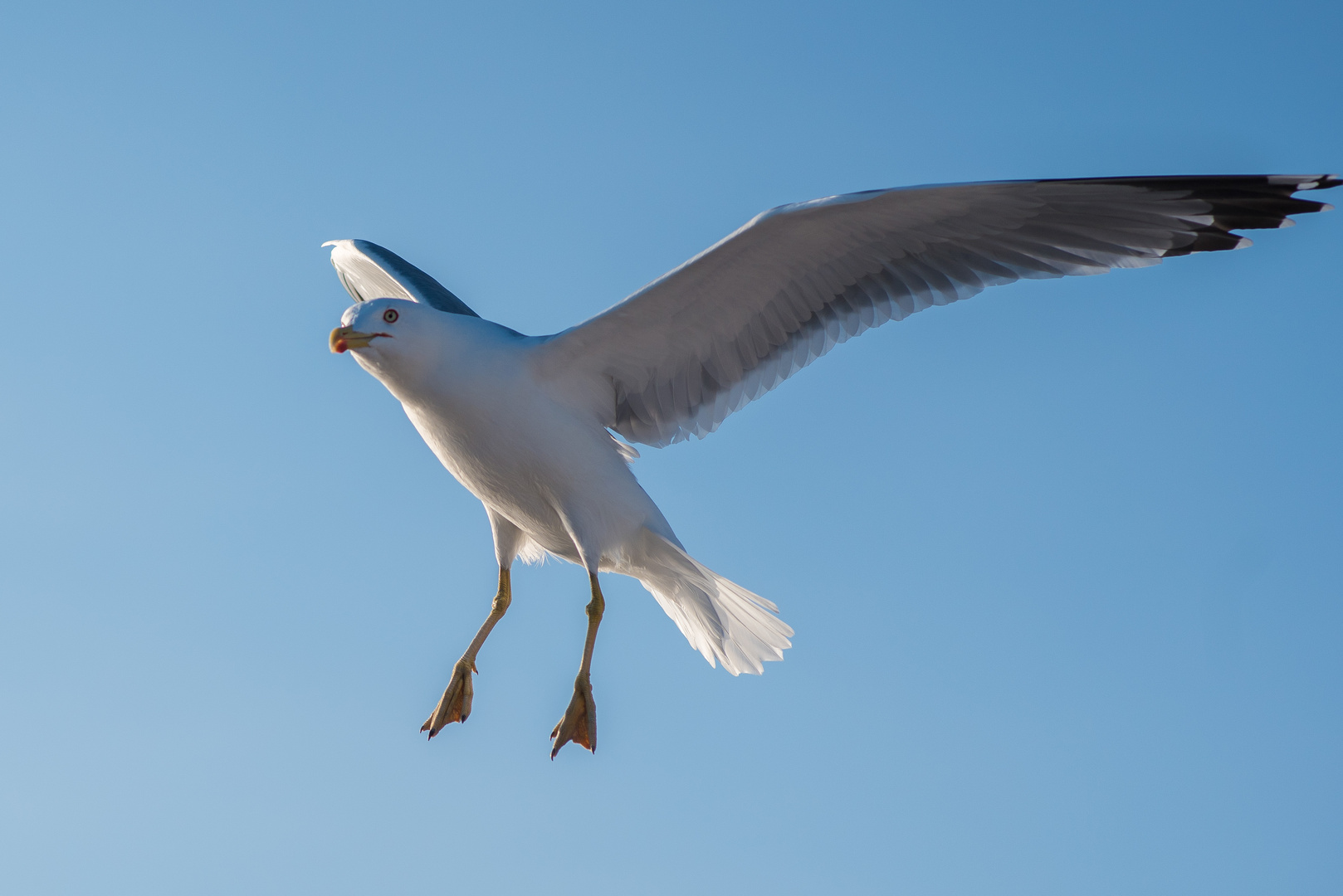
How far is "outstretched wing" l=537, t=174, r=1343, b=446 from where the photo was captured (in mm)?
4838

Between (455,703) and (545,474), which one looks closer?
(545,474)

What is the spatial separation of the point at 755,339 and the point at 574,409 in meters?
0.95

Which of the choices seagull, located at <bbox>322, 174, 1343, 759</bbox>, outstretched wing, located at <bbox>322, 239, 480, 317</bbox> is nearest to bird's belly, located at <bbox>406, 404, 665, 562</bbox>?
seagull, located at <bbox>322, 174, 1343, 759</bbox>

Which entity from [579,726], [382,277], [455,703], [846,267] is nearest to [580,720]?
[579,726]

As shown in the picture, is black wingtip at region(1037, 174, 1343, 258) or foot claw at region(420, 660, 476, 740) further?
foot claw at region(420, 660, 476, 740)

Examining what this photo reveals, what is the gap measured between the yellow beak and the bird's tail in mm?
1618

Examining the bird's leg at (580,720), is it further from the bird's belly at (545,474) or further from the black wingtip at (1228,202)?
the black wingtip at (1228,202)

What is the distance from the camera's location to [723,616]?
5668 millimetres

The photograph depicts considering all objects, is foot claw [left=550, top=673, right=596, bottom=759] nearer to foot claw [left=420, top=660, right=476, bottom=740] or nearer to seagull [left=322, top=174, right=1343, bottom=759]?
seagull [left=322, top=174, right=1343, bottom=759]

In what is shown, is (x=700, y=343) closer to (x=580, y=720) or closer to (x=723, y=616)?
(x=723, y=616)

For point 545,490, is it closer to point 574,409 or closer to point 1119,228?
point 574,409

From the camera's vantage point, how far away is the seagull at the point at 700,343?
474 centimetres

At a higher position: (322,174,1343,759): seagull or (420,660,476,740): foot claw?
(322,174,1343,759): seagull

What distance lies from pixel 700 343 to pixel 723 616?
132 cm
